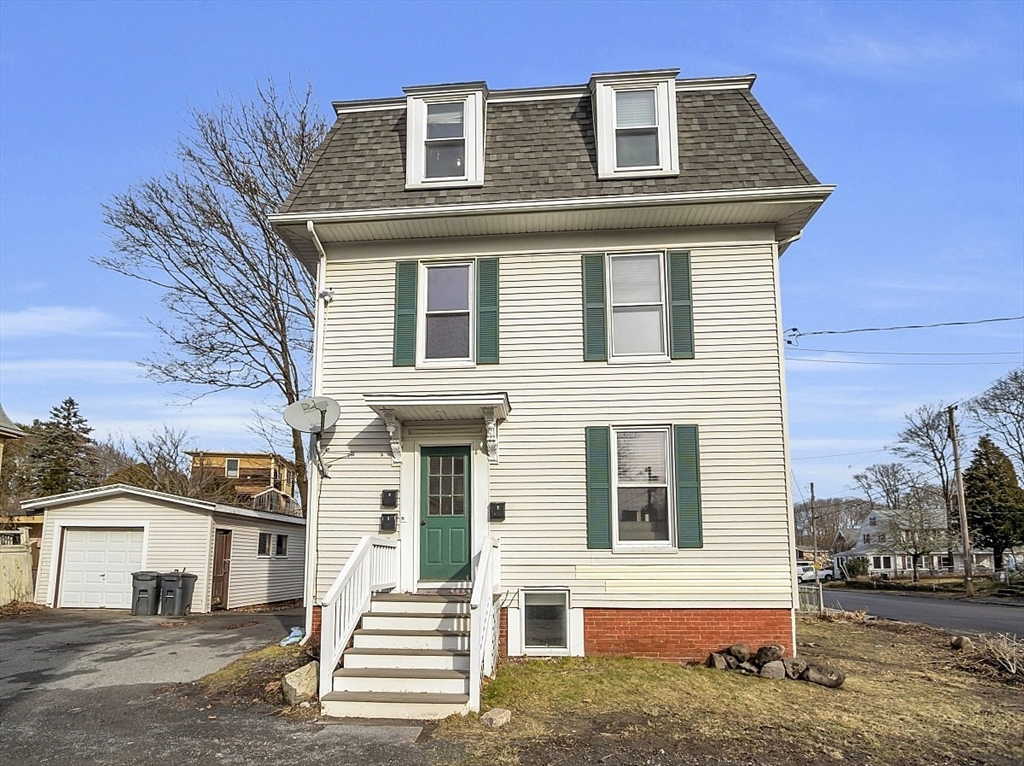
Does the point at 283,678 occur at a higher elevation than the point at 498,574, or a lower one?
lower

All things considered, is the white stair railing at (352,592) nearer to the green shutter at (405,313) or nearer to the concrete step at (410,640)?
the concrete step at (410,640)

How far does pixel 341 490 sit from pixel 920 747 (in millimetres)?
7090

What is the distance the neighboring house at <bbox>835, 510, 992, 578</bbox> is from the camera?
50938mm

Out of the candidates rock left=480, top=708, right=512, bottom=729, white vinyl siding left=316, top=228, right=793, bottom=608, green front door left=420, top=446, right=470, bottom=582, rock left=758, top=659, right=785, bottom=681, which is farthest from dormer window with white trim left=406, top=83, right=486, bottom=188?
rock left=758, top=659, right=785, bottom=681

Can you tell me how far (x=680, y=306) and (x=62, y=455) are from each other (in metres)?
39.9

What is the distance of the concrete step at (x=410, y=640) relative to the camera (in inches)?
324

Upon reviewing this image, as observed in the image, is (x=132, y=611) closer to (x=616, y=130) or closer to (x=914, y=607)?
(x=616, y=130)

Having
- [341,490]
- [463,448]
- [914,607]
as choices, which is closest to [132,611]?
[341,490]

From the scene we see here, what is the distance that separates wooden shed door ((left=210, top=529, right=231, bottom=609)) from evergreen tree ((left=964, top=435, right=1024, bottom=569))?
43476 mm

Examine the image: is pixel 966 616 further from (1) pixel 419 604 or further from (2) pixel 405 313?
(2) pixel 405 313

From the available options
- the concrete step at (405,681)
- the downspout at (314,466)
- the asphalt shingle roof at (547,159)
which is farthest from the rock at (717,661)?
the asphalt shingle roof at (547,159)

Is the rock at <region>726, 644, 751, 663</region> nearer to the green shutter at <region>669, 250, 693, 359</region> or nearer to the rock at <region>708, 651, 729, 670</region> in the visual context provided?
the rock at <region>708, 651, 729, 670</region>

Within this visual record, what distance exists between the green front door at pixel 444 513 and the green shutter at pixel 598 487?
1621mm

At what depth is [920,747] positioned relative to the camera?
6223 mm
